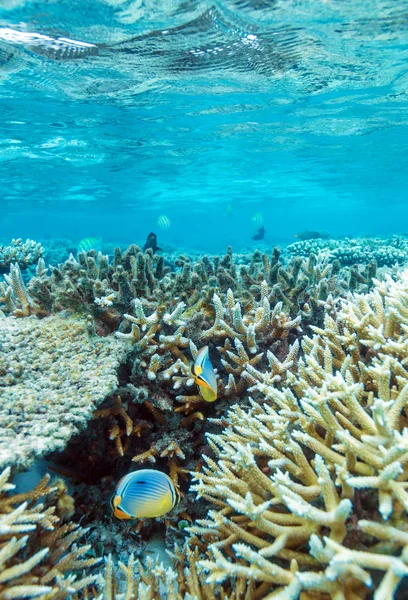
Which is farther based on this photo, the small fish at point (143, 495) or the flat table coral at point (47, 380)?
the flat table coral at point (47, 380)

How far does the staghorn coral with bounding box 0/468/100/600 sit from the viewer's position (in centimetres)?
194

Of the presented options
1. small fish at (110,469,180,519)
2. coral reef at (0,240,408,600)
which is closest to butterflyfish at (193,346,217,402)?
coral reef at (0,240,408,600)

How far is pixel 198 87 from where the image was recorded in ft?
45.5

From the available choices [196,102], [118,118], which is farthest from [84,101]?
[196,102]

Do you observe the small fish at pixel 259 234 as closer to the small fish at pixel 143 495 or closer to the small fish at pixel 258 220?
the small fish at pixel 258 220

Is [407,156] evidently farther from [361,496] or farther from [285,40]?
[361,496]

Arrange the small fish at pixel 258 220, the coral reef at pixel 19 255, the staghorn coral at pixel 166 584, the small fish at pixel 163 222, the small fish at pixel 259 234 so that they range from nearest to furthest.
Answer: the staghorn coral at pixel 166 584 < the coral reef at pixel 19 255 < the small fish at pixel 163 222 < the small fish at pixel 258 220 < the small fish at pixel 259 234

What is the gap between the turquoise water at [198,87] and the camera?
9250 millimetres

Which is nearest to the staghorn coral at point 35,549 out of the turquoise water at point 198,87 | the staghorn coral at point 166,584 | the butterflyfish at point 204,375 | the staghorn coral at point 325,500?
A: the staghorn coral at point 166,584

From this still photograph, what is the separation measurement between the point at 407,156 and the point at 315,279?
88.8 feet

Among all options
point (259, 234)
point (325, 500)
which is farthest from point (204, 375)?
point (259, 234)

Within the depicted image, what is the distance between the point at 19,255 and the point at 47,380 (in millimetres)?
6597

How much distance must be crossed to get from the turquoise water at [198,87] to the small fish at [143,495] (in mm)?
10054

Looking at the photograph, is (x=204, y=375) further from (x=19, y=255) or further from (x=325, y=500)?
(x=19, y=255)
